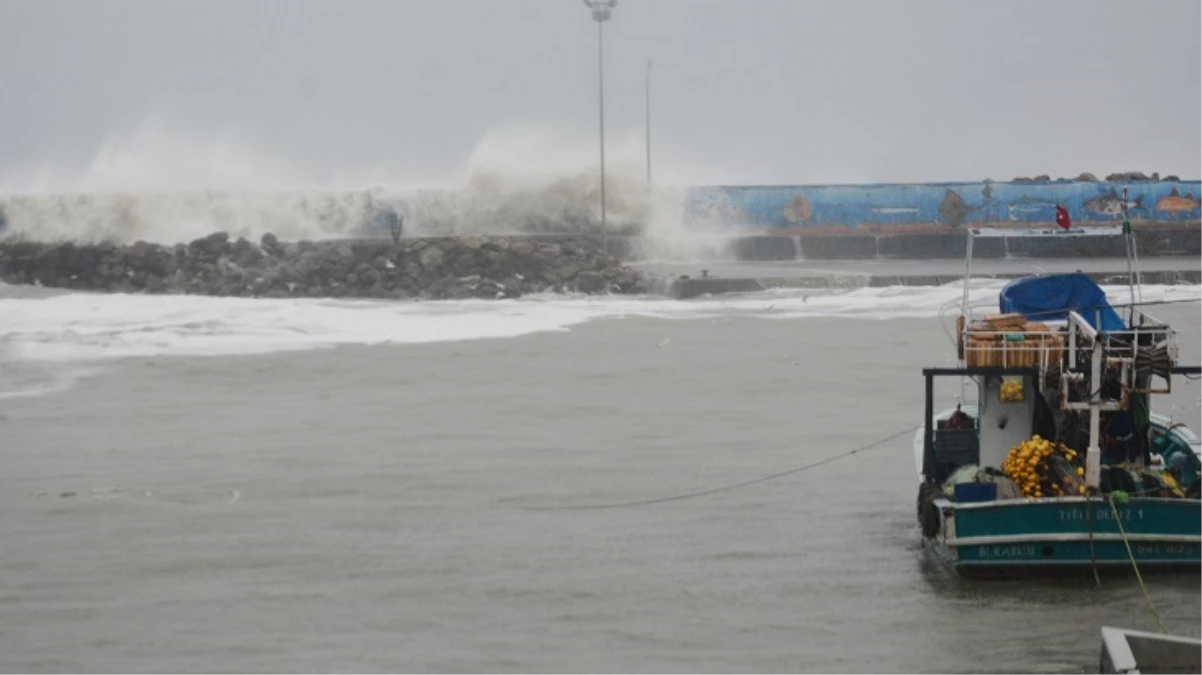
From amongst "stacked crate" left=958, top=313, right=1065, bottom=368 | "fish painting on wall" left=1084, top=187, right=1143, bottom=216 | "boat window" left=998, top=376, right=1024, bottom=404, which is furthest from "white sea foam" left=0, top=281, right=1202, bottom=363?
"stacked crate" left=958, top=313, right=1065, bottom=368

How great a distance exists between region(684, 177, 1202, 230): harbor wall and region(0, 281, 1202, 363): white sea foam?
13.8 meters

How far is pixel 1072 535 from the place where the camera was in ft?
41.6

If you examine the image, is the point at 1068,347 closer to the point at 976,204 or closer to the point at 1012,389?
the point at 1012,389

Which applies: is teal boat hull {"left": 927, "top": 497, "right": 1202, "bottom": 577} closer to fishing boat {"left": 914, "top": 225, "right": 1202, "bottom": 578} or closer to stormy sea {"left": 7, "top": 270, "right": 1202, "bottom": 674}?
fishing boat {"left": 914, "top": 225, "right": 1202, "bottom": 578}

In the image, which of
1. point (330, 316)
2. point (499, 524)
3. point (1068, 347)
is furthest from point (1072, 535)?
point (330, 316)

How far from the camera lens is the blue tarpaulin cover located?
46.7ft

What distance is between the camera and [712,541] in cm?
1434

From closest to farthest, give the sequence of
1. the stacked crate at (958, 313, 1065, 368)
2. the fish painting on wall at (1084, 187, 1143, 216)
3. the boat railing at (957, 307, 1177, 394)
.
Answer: the boat railing at (957, 307, 1177, 394) → the stacked crate at (958, 313, 1065, 368) → the fish painting on wall at (1084, 187, 1143, 216)

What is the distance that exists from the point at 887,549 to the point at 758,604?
2.00 meters

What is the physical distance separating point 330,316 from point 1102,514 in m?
25.8

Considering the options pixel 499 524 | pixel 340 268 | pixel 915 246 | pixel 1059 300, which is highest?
pixel 1059 300

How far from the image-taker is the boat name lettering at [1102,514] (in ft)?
41.4

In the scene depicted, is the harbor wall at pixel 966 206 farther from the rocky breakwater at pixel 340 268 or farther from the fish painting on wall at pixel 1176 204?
the rocky breakwater at pixel 340 268

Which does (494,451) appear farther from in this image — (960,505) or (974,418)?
(960,505)
